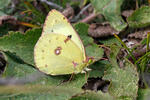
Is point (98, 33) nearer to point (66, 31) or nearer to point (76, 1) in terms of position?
point (66, 31)

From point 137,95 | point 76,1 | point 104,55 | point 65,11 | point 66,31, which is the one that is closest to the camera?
point 137,95

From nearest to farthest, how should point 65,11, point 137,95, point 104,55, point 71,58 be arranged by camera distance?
point 137,95
point 71,58
point 104,55
point 65,11

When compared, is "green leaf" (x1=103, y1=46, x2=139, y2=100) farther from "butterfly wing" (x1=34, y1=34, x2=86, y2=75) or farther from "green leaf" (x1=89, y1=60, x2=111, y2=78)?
"butterfly wing" (x1=34, y1=34, x2=86, y2=75)

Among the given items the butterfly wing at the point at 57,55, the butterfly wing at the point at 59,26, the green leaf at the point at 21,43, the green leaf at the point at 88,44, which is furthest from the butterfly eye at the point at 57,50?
the green leaf at the point at 88,44

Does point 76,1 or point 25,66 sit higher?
point 76,1

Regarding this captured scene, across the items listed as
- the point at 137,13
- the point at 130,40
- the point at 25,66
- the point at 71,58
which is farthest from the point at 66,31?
the point at 137,13

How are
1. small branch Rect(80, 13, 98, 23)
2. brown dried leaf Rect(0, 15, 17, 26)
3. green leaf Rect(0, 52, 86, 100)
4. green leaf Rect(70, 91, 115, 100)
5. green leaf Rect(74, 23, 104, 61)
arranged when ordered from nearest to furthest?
1. green leaf Rect(70, 91, 115, 100)
2. green leaf Rect(0, 52, 86, 100)
3. green leaf Rect(74, 23, 104, 61)
4. brown dried leaf Rect(0, 15, 17, 26)
5. small branch Rect(80, 13, 98, 23)

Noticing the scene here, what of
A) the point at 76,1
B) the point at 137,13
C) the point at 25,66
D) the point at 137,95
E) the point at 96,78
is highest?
the point at 76,1

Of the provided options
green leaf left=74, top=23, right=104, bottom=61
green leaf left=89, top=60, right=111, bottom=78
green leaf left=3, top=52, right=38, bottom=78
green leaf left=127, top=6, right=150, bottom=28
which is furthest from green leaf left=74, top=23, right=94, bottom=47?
green leaf left=3, top=52, right=38, bottom=78
